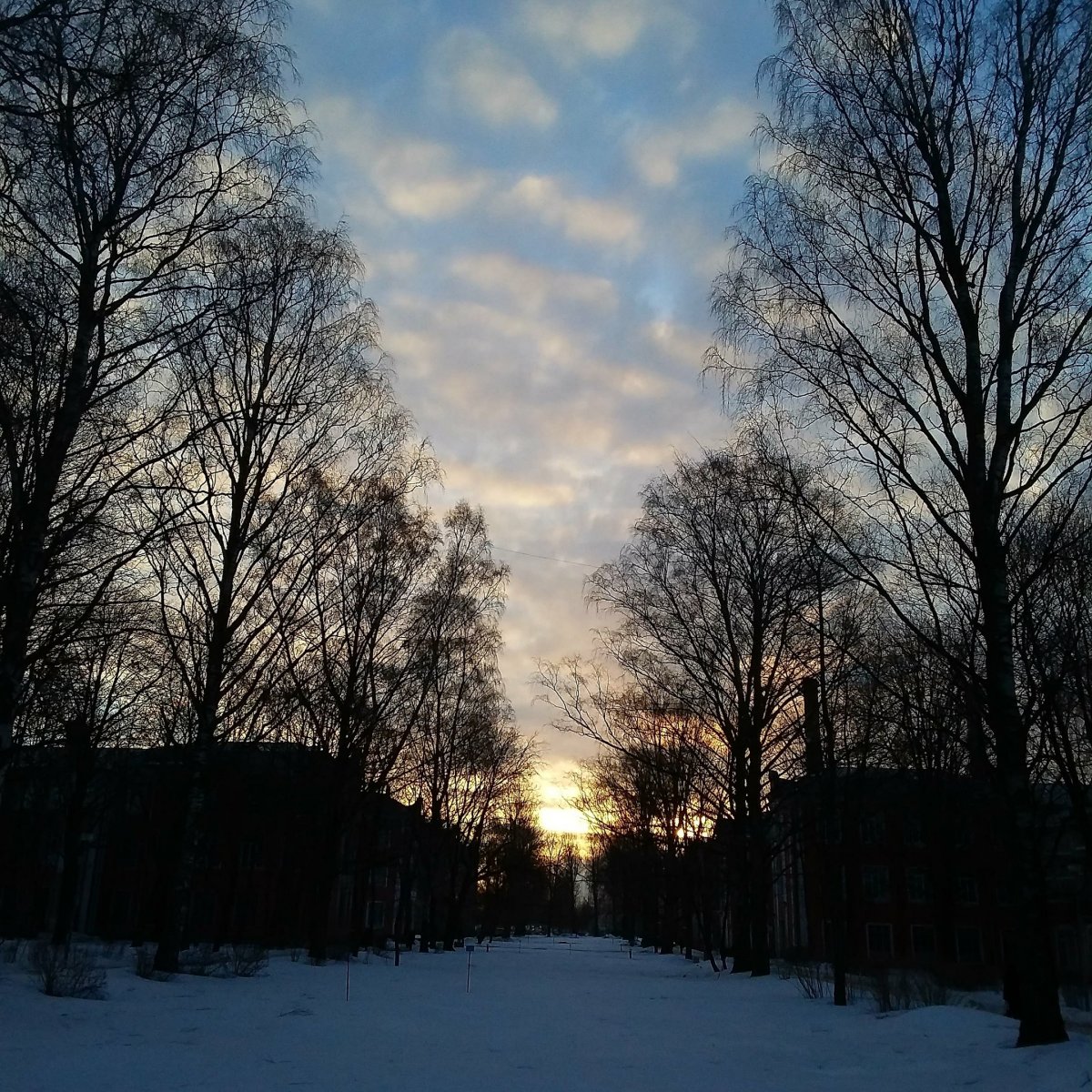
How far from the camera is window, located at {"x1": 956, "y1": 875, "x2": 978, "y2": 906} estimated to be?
194 ft

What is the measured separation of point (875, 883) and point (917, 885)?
8.17ft

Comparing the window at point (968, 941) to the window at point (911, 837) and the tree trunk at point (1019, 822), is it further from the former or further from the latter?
the tree trunk at point (1019, 822)

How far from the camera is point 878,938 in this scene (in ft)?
200

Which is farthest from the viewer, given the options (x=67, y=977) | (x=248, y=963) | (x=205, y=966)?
(x=248, y=963)

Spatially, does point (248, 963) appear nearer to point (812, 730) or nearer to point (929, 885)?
point (812, 730)

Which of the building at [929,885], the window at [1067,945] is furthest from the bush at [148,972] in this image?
the window at [1067,945]

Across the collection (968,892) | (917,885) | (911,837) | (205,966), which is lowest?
(205,966)

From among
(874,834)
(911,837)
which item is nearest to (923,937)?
(911,837)

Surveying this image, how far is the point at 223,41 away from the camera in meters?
10.9

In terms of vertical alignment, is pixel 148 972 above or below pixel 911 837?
below

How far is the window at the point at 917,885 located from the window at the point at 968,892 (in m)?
2.01

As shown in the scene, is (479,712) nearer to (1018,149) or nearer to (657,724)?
(657,724)

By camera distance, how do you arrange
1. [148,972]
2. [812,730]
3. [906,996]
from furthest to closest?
[812,730]
[148,972]
[906,996]

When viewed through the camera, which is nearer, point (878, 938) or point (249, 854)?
point (249, 854)
